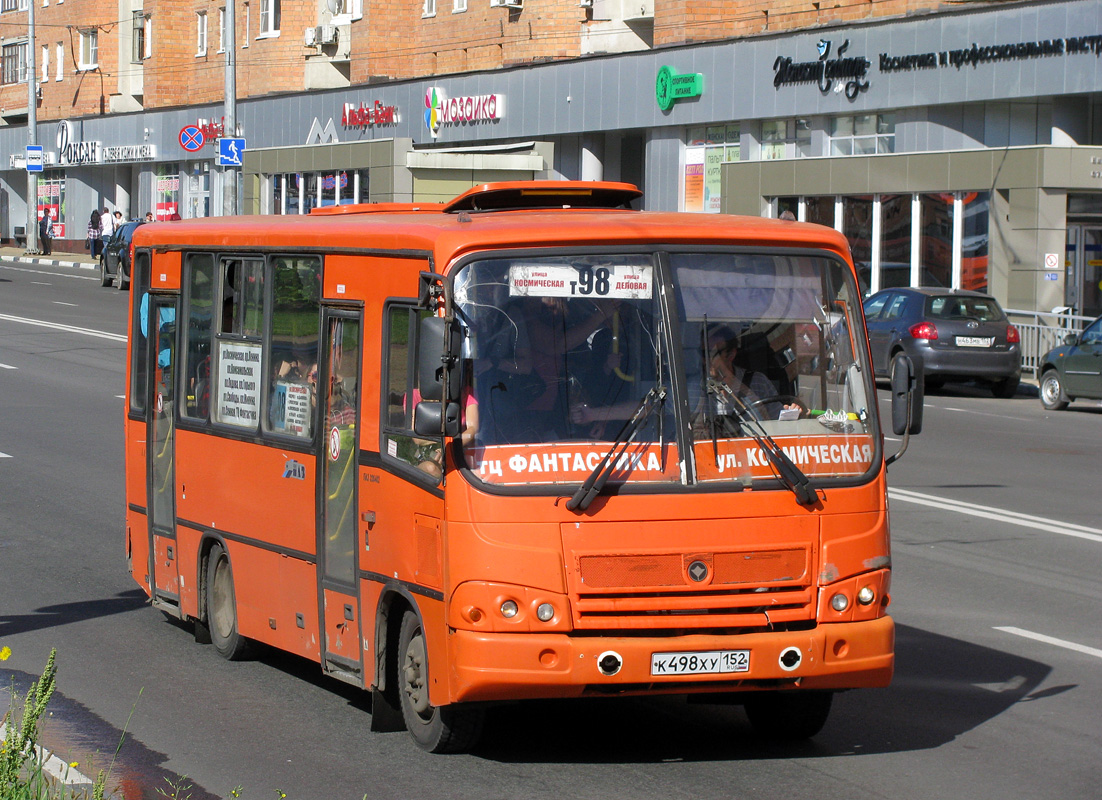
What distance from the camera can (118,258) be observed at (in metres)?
43.6

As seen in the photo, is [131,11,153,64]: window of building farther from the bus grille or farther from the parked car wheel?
the bus grille

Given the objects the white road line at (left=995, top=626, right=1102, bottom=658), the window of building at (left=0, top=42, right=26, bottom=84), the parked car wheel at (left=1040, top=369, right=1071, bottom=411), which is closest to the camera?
the white road line at (left=995, top=626, right=1102, bottom=658)

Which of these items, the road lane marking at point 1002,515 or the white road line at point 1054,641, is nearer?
the white road line at point 1054,641

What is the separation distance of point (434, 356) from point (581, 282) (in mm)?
712

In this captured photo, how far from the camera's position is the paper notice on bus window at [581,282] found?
6219mm

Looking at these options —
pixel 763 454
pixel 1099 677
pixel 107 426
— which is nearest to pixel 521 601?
pixel 763 454

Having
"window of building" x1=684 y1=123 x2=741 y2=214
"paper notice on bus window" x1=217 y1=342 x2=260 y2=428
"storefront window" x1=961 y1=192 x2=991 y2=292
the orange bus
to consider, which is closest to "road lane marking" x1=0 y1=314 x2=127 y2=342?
"window of building" x1=684 y1=123 x2=741 y2=214

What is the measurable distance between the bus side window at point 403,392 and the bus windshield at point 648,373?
13.3 inches

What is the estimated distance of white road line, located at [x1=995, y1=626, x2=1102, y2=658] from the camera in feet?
27.9

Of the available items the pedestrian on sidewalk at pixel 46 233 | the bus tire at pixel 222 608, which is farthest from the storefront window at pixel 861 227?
the pedestrian on sidewalk at pixel 46 233

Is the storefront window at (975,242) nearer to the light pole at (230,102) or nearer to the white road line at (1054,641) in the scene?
the light pole at (230,102)

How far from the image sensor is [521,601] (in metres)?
5.90

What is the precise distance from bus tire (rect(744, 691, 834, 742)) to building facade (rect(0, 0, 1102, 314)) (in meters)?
23.7

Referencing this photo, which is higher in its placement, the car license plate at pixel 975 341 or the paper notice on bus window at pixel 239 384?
the paper notice on bus window at pixel 239 384
